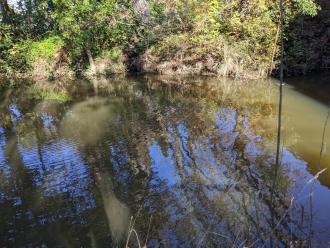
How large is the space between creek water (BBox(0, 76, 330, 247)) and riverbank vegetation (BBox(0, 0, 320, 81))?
3.95 meters

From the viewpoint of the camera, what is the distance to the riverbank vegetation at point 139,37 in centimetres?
1574

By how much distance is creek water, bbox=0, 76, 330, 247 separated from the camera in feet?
15.9

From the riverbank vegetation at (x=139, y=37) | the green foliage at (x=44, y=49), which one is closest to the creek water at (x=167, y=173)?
the riverbank vegetation at (x=139, y=37)

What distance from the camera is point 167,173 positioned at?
670cm

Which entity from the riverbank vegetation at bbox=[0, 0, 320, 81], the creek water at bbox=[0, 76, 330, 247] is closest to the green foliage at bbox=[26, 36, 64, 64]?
the riverbank vegetation at bbox=[0, 0, 320, 81]

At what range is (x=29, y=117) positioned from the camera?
37.6 feet

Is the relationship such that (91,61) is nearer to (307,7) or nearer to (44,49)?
(44,49)

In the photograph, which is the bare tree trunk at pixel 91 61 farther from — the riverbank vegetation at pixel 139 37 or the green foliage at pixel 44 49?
the green foliage at pixel 44 49

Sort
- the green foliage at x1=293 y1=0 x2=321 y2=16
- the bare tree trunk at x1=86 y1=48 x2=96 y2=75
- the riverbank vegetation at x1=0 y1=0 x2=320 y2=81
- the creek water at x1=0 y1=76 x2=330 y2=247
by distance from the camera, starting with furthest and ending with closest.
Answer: the bare tree trunk at x1=86 y1=48 x2=96 y2=75 < the riverbank vegetation at x1=0 y1=0 x2=320 y2=81 < the green foliage at x1=293 y1=0 x2=321 y2=16 < the creek water at x1=0 y1=76 x2=330 y2=247

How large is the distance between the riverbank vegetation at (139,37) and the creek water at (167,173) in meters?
3.95

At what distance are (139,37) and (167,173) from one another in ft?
46.0

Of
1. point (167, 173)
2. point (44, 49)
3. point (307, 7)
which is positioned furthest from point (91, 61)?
point (167, 173)

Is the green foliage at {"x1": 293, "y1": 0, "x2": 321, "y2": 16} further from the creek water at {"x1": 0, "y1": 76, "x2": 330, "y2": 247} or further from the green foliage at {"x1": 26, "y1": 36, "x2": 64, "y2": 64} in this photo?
the green foliage at {"x1": 26, "y1": 36, "x2": 64, "y2": 64}

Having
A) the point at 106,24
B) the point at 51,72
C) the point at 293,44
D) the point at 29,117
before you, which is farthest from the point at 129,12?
the point at 29,117
